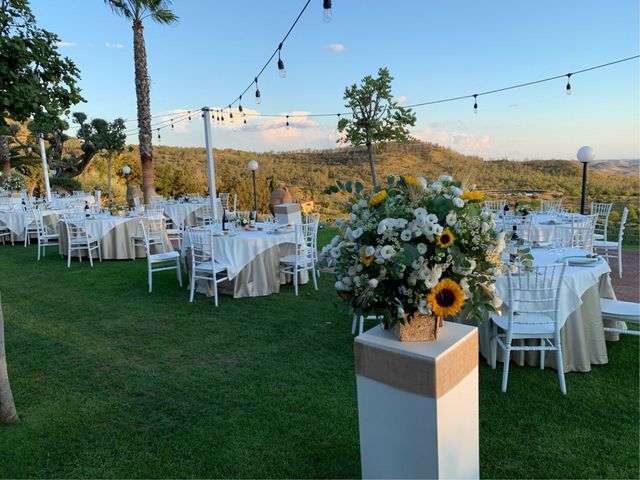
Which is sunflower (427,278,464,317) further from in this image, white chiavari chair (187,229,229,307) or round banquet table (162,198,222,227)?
round banquet table (162,198,222,227)

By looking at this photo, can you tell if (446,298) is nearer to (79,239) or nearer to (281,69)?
(281,69)

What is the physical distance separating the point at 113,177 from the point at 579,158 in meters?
21.4

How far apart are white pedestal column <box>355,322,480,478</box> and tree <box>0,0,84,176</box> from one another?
2.12m

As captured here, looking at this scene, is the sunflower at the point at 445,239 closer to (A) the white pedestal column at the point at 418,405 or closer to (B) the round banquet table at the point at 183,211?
(A) the white pedestal column at the point at 418,405

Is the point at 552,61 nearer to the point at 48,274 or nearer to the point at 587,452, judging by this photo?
the point at 587,452

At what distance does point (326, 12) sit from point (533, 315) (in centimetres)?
296

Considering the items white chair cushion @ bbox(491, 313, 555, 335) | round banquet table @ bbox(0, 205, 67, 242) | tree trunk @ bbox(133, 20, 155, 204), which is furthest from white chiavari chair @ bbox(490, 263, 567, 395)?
round banquet table @ bbox(0, 205, 67, 242)

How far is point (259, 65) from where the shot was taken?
7.51 meters

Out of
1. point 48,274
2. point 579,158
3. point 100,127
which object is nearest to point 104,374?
point 48,274

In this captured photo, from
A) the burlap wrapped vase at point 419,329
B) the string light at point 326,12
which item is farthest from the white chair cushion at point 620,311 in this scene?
the string light at point 326,12

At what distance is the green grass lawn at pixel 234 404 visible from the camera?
2.29 metres

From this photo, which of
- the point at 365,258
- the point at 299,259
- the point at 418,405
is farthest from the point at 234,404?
the point at 299,259

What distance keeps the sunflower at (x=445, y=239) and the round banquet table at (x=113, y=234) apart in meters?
7.54

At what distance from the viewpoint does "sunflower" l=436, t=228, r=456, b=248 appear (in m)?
1.48
